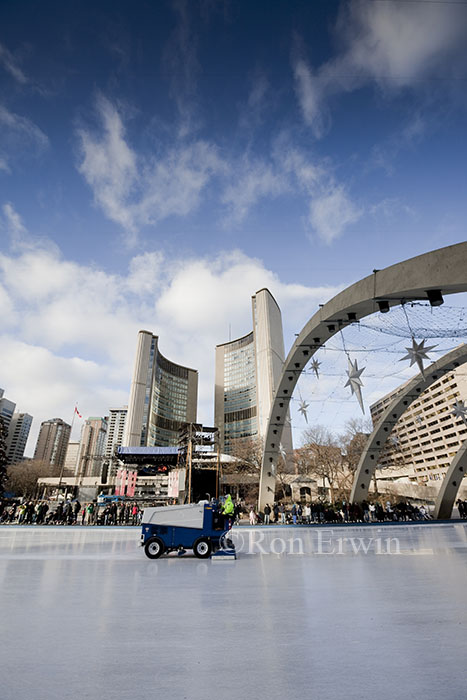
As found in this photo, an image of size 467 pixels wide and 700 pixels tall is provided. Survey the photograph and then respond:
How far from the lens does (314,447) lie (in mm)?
38344

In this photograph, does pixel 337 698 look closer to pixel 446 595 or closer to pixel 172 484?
pixel 446 595

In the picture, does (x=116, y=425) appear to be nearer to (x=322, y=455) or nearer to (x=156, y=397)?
(x=156, y=397)

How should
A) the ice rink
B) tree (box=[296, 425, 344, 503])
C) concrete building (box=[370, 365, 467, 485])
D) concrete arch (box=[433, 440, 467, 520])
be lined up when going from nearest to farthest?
the ice rink < concrete arch (box=[433, 440, 467, 520]) < tree (box=[296, 425, 344, 503]) < concrete building (box=[370, 365, 467, 485])

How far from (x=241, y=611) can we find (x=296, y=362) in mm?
14742

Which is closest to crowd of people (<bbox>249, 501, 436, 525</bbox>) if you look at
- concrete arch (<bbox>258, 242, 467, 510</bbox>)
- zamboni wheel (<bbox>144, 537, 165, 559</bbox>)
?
concrete arch (<bbox>258, 242, 467, 510</bbox>)

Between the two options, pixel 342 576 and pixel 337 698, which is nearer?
pixel 337 698

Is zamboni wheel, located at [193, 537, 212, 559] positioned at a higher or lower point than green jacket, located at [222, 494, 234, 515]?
lower

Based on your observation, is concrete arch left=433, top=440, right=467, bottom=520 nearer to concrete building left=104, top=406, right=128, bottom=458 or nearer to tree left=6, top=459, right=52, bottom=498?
tree left=6, top=459, right=52, bottom=498

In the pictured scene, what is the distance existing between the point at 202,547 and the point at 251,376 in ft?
317

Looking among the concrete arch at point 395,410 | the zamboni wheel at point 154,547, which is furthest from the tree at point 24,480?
the zamboni wheel at point 154,547

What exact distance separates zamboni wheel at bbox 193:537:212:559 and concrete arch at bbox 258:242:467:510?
27.6 ft

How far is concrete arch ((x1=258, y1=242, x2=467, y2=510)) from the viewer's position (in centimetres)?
819

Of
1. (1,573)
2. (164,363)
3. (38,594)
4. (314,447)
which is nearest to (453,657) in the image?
(38,594)

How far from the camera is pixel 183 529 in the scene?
9.45 m
